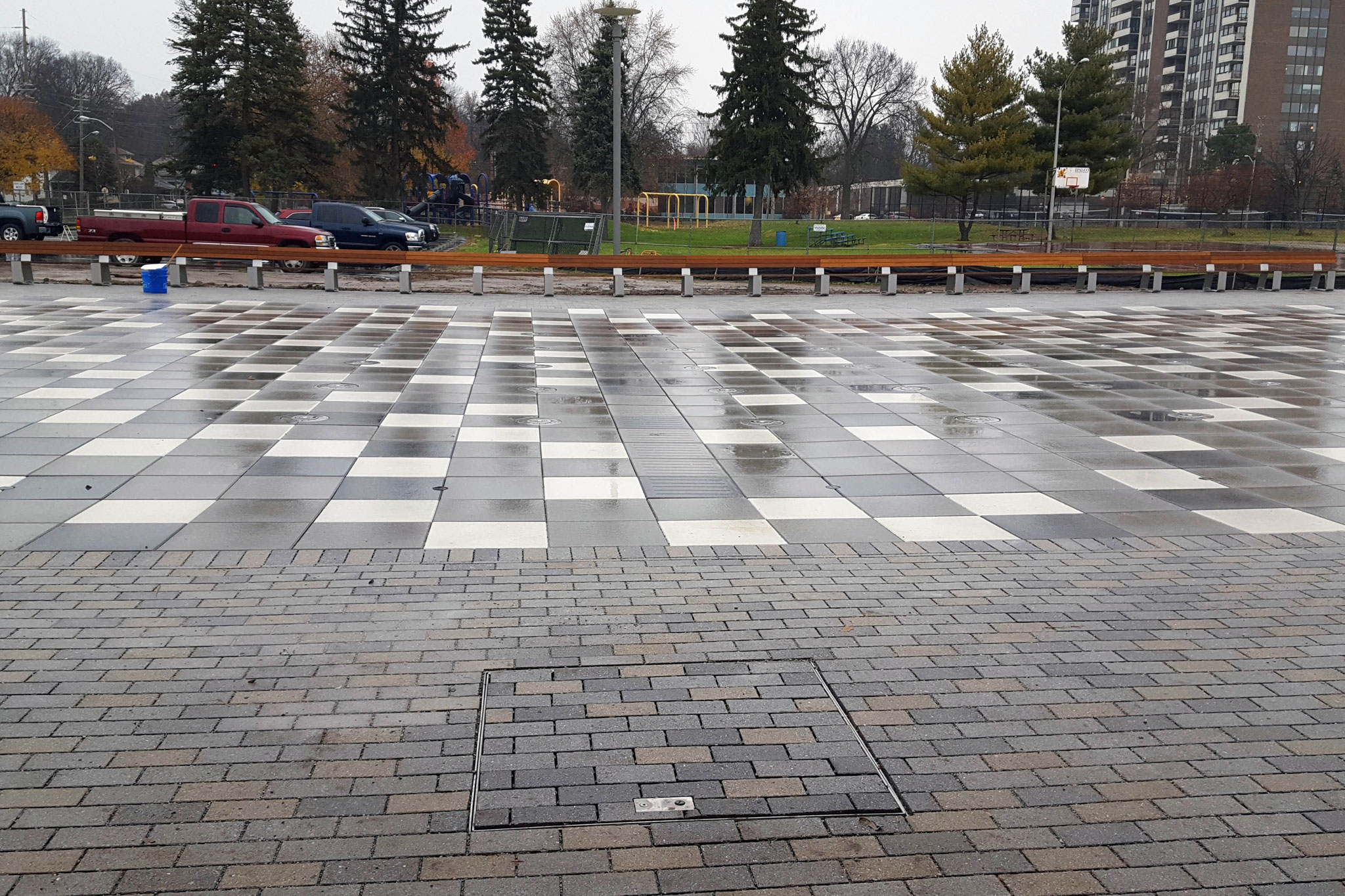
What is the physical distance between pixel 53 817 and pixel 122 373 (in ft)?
36.0

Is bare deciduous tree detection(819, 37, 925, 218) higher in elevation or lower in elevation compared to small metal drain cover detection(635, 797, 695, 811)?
higher

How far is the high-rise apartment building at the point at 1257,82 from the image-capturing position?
10500 cm

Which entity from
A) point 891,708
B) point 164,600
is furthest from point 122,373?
point 891,708

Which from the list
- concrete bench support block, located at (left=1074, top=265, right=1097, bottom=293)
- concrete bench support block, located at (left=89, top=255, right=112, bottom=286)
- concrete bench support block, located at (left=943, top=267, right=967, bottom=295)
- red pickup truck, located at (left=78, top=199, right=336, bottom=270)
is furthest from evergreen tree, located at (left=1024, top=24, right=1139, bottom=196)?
concrete bench support block, located at (left=89, top=255, right=112, bottom=286)

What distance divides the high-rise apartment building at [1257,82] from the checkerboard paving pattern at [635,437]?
90442 mm

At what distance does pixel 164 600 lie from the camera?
19.5ft

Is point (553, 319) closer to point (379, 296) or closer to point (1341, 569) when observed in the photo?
point (379, 296)

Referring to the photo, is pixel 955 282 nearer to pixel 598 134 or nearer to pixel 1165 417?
pixel 1165 417

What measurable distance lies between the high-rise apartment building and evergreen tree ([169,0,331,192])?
72060mm

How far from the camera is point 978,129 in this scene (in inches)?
2112

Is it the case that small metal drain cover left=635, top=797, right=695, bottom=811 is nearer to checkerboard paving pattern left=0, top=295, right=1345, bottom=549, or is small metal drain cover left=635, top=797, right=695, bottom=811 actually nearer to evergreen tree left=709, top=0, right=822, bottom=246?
checkerboard paving pattern left=0, top=295, right=1345, bottom=549

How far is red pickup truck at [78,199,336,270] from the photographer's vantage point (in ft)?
95.0

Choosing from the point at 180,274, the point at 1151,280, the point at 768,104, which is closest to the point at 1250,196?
the point at 768,104

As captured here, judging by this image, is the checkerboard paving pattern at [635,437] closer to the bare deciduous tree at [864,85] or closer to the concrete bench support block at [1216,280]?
the concrete bench support block at [1216,280]
